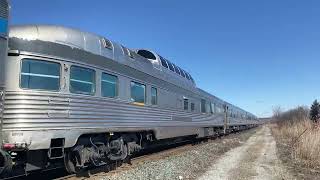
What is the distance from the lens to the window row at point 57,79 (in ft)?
30.3

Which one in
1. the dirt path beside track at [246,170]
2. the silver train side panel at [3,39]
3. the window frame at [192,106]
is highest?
the silver train side panel at [3,39]

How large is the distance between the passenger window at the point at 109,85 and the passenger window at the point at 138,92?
116 cm

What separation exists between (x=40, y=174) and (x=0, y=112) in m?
3.21

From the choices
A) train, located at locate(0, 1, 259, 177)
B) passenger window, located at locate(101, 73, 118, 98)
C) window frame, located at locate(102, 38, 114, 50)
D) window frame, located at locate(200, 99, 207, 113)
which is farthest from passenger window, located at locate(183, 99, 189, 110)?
passenger window, located at locate(101, 73, 118, 98)

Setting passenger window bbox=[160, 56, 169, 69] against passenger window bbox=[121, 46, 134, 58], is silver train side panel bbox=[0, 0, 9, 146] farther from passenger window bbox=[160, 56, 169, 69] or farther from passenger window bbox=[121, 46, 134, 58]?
passenger window bbox=[160, 56, 169, 69]

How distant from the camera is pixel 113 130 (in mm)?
11758

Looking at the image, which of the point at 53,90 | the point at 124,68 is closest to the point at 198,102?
the point at 124,68

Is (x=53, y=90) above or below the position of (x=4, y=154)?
above

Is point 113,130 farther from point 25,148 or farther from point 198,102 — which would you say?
point 198,102

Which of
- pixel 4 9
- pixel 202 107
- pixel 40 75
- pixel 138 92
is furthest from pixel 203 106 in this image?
pixel 4 9

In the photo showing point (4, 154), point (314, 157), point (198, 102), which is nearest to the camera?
point (4, 154)

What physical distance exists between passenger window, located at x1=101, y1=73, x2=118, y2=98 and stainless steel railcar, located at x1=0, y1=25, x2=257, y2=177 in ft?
0.09

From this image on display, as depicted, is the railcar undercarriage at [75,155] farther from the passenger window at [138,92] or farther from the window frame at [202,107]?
the window frame at [202,107]

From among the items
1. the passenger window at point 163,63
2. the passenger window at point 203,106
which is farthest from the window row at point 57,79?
the passenger window at point 203,106
